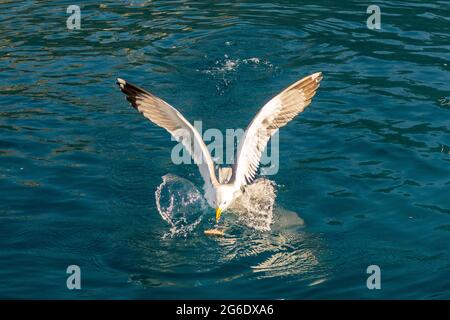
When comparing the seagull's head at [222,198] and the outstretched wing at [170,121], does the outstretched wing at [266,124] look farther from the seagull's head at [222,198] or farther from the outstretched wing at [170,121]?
the outstretched wing at [170,121]

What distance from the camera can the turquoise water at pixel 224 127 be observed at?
9.41 m

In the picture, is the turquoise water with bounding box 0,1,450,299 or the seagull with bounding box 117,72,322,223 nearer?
the turquoise water with bounding box 0,1,450,299

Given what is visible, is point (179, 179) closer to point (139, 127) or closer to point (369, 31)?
point (139, 127)

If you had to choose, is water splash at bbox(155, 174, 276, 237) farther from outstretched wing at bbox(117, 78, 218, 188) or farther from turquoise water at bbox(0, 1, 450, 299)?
outstretched wing at bbox(117, 78, 218, 188)

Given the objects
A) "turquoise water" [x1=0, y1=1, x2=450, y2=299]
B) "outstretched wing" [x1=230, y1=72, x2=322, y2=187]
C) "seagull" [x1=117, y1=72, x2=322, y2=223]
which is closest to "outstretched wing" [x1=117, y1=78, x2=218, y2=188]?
"seagull" [x1=117, y1=72, x2=322, y2=223]

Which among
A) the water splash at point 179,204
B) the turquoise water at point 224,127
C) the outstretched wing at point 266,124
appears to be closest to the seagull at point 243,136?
the outstretched wing at point 266,124

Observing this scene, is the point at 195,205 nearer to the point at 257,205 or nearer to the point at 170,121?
the point at 257,205

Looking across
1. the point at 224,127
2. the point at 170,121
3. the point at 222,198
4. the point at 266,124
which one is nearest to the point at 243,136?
the point at 266,124

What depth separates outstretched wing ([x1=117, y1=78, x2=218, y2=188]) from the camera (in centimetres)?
1050

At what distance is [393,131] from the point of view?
12.5m

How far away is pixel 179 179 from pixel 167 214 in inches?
37.9

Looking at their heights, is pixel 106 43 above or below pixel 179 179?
above

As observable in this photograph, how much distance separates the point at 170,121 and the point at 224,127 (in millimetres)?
2283

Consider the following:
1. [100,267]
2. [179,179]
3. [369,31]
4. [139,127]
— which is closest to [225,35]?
[369,31]
